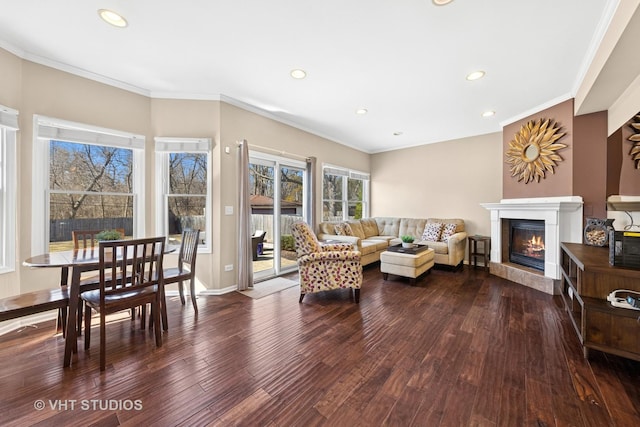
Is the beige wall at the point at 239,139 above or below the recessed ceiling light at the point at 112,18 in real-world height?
below

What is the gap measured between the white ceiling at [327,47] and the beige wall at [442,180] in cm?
150

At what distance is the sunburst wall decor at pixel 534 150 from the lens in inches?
147

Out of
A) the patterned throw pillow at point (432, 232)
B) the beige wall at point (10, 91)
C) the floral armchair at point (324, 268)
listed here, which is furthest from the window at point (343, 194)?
the beige wall at point (10, 91)

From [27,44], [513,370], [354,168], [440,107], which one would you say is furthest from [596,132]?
[27,44]

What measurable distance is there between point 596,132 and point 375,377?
4.31 metres

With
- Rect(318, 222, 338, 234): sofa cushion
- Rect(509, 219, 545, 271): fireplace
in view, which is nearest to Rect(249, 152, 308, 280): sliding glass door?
Rect(318, 222, 338, 234): sofa cushion

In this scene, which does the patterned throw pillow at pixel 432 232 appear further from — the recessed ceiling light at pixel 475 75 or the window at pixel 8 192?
the window at pixel 8 192

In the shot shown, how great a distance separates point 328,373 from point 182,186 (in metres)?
3.13

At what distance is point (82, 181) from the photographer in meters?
3.06

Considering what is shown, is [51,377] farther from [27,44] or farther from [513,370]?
[513,370]

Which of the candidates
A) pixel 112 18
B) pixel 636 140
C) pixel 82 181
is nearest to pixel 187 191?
pixel 82 181

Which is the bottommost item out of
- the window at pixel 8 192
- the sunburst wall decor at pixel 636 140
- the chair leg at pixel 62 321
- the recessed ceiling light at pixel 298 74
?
the chair leg at pixel 62 321

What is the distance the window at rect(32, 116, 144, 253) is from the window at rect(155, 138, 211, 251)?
0.24 m

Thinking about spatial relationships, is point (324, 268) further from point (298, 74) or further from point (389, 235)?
point (389, 235)
